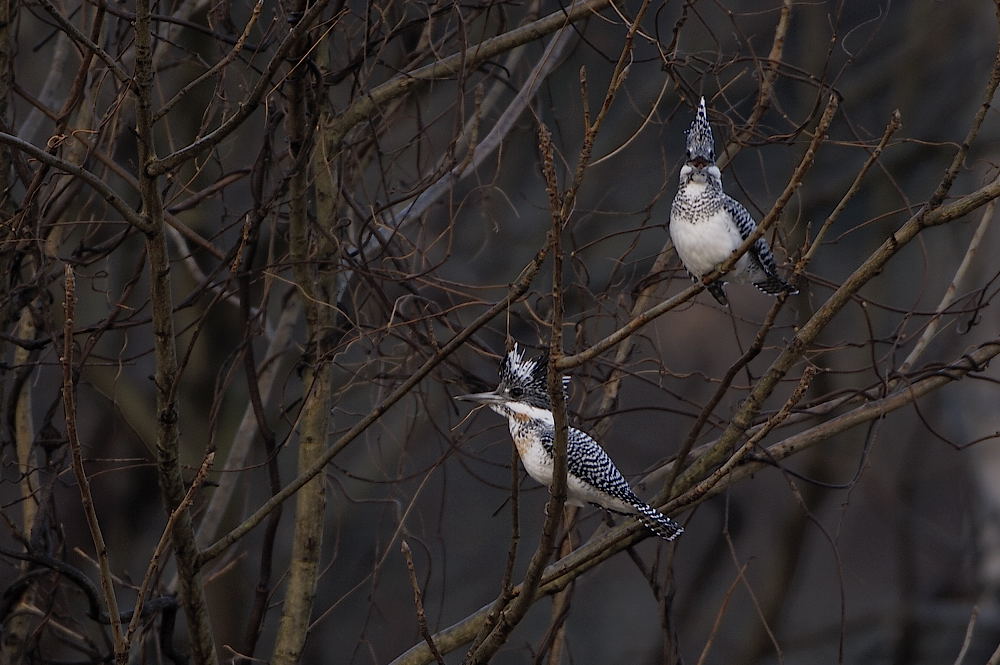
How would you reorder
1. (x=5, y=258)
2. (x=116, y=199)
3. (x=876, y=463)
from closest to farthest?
1. (x=116, y=199)
2. (x=5, y=258)
3. (x=876, y=463)

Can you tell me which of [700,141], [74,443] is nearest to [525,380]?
[700,141]

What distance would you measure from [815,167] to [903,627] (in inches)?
116

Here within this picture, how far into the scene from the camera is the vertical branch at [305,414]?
323 cm

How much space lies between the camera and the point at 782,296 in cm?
232

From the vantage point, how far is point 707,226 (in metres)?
3.37

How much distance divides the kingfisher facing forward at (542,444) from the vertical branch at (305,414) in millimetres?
470

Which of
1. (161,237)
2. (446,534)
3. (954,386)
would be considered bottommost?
(161,237)

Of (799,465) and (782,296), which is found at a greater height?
(799,465)

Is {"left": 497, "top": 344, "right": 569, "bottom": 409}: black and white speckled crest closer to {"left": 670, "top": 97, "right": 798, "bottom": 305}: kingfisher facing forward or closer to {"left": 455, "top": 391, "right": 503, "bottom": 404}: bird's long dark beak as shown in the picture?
{"left": 455, "top": 391, "right": 503, "bottom": 404}: bird's long dark beak

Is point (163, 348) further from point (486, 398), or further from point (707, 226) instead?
point (707, 226)

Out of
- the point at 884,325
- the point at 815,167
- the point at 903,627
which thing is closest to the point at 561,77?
the point at 815,167

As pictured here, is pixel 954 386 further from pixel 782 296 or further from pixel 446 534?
pixel 782 296

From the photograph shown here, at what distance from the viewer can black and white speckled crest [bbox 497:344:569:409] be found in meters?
3.55

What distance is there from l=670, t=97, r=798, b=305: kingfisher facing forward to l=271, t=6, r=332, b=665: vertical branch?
106 cm
